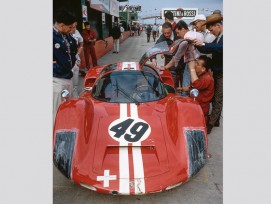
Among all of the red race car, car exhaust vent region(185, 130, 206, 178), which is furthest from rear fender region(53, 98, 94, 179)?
car exhaust vent region(185, 130, 206, 178)

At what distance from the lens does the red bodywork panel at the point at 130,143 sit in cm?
258

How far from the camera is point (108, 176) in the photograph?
259 centimetres

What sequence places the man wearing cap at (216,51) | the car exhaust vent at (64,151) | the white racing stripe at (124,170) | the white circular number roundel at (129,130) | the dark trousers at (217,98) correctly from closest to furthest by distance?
the white racing stripe at (124,170), the car exhaust vent at (64,151), the white circular number roundel at (129,130), the man wearing cap at (216,51), the dark trousers at (217,98)

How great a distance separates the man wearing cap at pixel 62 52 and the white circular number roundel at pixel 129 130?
1.29 meters

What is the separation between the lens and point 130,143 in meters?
2.86

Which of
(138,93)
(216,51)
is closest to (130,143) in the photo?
(138,93)

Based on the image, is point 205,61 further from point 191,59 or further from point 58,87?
point 58,87

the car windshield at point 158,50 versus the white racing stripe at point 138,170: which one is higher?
the car windshield at point 158,50

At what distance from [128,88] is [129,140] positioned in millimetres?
1018

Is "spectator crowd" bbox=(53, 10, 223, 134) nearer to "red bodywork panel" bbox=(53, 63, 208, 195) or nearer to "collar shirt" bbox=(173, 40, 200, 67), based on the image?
"collar shirt" bbox=(173, 40, 200, 67)

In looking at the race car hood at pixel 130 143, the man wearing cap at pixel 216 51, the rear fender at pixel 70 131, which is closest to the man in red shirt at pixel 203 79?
the man wearing cap at pixel 216 51

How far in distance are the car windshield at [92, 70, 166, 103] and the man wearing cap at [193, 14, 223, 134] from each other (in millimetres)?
893

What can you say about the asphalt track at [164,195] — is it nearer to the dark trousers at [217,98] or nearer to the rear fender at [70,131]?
the rear fender at [70,131]

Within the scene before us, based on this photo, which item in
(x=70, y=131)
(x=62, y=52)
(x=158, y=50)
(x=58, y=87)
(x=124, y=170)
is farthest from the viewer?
(x=158, y=50)
